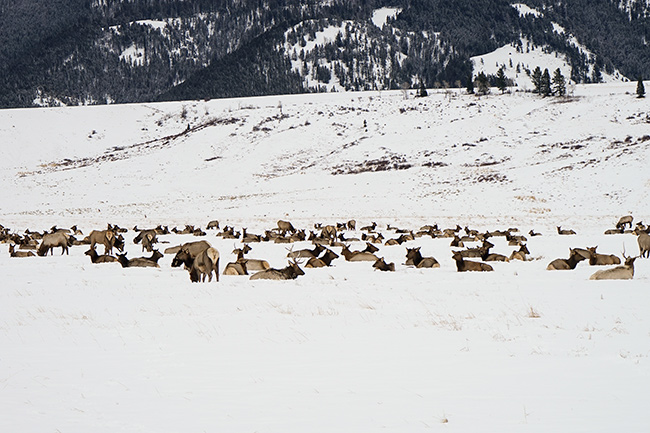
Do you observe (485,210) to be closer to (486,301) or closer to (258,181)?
(258,181)

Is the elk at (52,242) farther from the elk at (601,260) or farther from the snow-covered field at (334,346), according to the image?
the elk at (601,260)

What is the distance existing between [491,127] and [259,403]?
247 feet

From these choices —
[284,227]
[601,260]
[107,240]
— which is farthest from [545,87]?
[107,240]

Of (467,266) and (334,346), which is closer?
(334,346)

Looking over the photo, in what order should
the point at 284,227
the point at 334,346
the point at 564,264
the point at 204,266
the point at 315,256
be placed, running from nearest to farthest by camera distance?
1. the point at 334,346
2. the point at 204,266
3. the point at 564,264
4. the point at 315,256
5. the point at 284,227

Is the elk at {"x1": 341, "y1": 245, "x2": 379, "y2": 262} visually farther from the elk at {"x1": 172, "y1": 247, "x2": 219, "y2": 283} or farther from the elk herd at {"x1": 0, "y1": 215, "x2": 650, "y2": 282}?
the elk at {"x1": 172, "y1": 247, "x2": 219, "y2": 283}

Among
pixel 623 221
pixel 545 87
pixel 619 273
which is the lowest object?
pixel 623 221

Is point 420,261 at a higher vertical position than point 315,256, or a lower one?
lower

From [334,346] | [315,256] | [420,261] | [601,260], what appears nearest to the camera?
[334,346]

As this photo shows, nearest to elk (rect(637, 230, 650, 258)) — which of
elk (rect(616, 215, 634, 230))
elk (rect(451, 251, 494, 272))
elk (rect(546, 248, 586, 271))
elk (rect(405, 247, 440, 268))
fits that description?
elk (rect(546, 248, 586, 271))

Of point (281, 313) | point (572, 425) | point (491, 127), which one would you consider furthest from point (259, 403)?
point (491, 127)

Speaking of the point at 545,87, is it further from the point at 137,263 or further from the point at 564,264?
the point at 137,263

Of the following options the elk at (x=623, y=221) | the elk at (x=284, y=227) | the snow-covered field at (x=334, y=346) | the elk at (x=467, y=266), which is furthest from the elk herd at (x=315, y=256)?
the elk at (x=284, y=227)

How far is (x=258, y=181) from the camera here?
61.5 m
